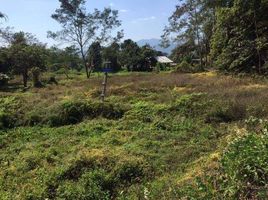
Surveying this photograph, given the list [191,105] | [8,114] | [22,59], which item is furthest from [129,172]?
[22,59]

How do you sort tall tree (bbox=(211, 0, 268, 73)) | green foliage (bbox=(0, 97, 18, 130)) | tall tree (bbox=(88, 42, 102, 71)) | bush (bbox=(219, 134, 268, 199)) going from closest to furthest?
bush (bbox=(219, 134, 268, 199)) → green foliage (bbox=(0, 97, 18, 130)) → tall tree (bbox=(211, 0, 268, 73)) → tall tree (bbox=(88, 42, 102, 71))

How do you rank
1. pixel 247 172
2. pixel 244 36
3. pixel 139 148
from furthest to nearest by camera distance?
1. pixel 244 36
2. pixel 139 148
3. pixel 247 172

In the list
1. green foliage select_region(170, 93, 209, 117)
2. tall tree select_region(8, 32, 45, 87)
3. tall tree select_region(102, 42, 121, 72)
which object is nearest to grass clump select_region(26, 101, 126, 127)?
green foliage select_region(170, 93, 209, 117)

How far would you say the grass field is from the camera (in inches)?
219

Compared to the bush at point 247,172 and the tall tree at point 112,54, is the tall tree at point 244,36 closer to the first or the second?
the bush at point 247,172

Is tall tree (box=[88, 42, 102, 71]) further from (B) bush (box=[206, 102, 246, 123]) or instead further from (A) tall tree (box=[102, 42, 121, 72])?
(B) bush (box=[206, 102, 246, 123])

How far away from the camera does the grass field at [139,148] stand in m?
5.56

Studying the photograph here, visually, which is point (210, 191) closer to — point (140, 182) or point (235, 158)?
point (235, 158)

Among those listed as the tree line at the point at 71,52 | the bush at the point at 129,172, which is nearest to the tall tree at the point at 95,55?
the tree line at the point at 71,52

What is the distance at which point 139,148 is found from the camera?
32.7 ft

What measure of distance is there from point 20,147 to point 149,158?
4282 millimetres

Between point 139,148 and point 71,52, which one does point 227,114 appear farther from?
point 71,52

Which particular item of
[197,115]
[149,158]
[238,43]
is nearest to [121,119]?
[197,115]

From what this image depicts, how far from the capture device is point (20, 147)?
11438mm
